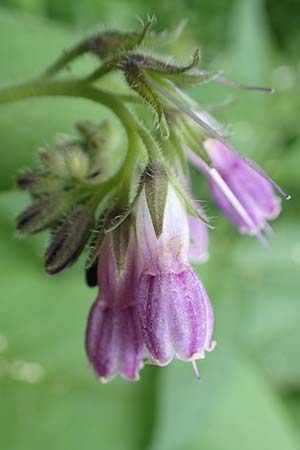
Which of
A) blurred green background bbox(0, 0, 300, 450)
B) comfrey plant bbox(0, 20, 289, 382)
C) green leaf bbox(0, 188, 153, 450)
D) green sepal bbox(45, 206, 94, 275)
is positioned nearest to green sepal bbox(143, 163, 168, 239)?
comfrey plant bbox(0, 20, 289, 382)

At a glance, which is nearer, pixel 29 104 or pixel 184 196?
pixel 184 196

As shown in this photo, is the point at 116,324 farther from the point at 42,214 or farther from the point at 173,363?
the point at 173,363

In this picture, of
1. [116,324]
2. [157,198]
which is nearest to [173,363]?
[116,324]

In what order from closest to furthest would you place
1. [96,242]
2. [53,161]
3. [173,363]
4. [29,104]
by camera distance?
[96,242] → [53,161] → [29,104] → [173,363]

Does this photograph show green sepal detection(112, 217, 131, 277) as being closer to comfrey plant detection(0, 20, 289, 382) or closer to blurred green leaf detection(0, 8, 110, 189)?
comfrey plant detection(0, 20, 289, 382)

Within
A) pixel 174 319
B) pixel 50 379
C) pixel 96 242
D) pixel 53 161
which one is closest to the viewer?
pixel 174 319

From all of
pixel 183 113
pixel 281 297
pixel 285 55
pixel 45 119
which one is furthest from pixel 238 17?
pixel 183 113

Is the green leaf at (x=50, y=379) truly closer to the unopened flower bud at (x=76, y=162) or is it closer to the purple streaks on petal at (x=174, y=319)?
the unopened flower bud at (x=76, y=162)

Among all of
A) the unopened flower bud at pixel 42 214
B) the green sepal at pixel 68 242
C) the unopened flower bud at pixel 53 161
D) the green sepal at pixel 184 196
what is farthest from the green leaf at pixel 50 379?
the green sepal at pixel 184 196
